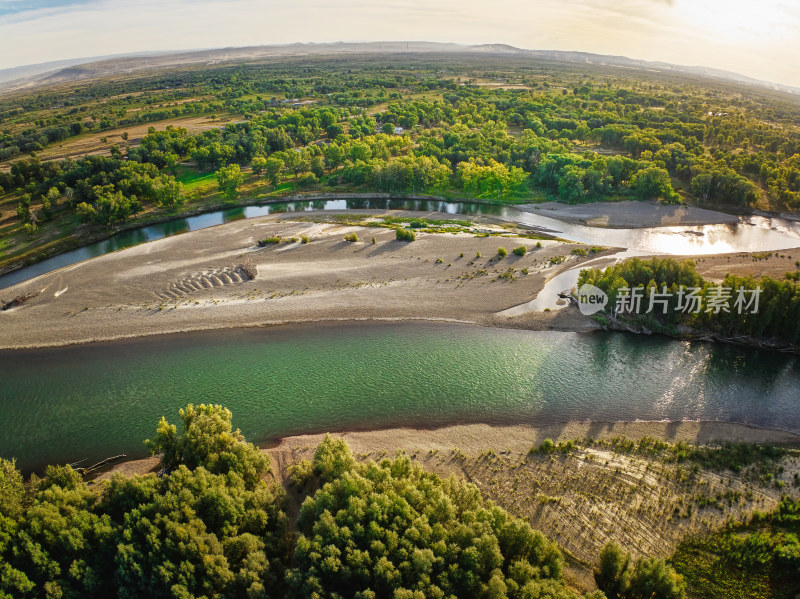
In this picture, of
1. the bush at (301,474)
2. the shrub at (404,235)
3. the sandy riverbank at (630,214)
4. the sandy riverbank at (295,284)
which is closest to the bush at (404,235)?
the shrub at (404,235)

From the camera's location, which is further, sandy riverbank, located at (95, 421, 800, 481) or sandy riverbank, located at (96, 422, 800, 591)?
sandy riverbank, located at (95, 421, 800, 481)

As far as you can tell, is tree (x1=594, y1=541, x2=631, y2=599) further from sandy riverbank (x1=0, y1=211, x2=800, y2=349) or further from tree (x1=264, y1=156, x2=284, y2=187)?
tree (x1=264, y1=156, x2=284, y2=187)

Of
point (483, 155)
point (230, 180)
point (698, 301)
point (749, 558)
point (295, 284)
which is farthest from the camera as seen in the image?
point (483, 155)

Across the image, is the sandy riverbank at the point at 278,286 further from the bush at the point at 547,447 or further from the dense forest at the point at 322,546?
the dense forest at the point at 322,546

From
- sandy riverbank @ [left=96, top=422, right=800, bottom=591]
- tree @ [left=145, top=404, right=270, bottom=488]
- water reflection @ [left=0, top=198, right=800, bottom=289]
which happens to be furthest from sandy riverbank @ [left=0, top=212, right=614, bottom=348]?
tree @ [left=145, top=404, right=270, bottom=488]

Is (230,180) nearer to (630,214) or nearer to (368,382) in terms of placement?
(368,382)

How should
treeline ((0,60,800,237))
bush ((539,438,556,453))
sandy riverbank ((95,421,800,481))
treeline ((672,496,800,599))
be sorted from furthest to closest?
1. treeline ((0,60,800,237))
2. sandy riverbank ((95,421,800,481))
3. bush ((539,438,556,453))
4. treeline ((672,496,800,599))

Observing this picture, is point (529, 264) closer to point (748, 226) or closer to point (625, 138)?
point (748, 226)

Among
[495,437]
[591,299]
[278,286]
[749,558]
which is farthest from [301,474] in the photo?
[591,299]
